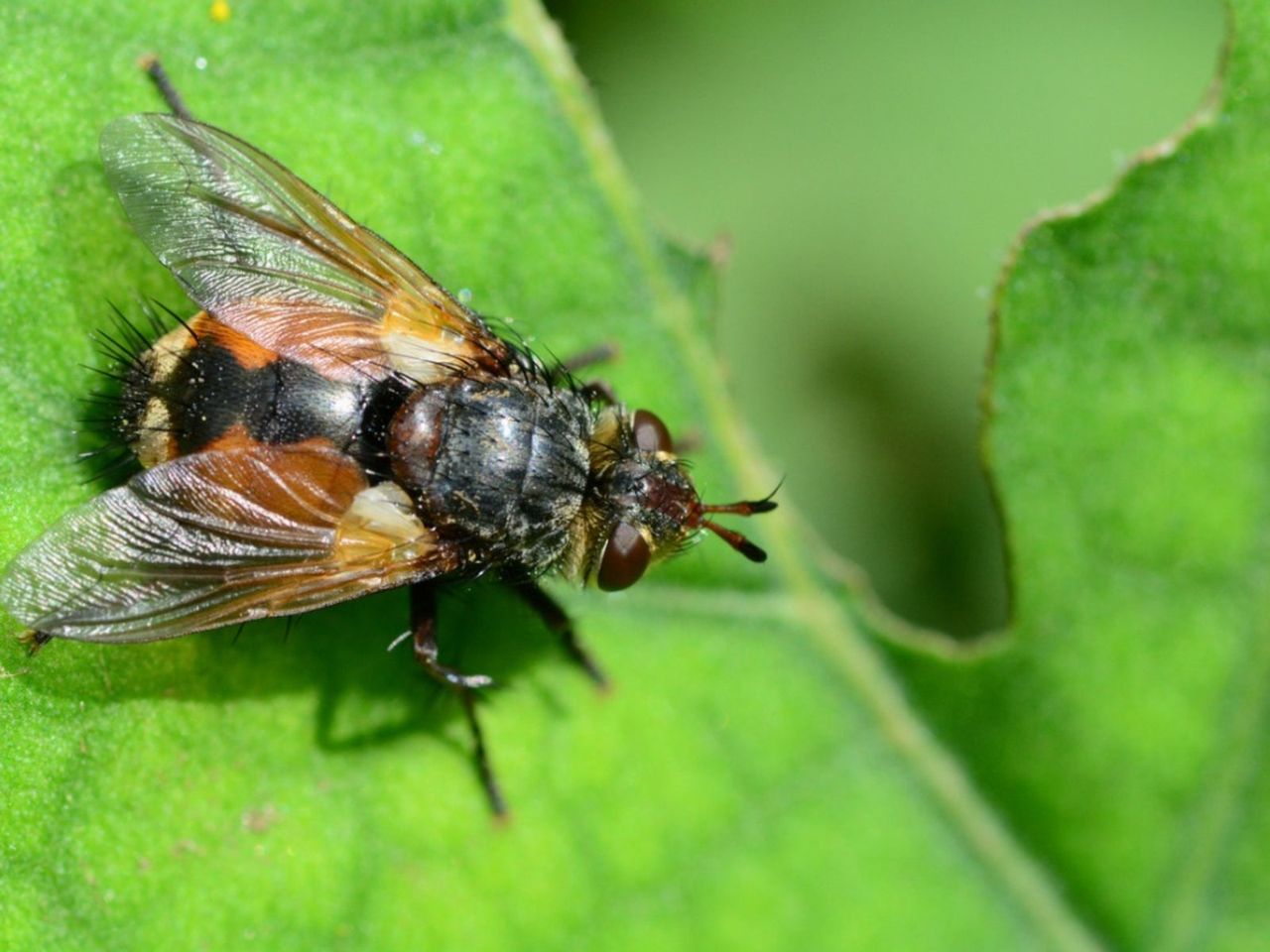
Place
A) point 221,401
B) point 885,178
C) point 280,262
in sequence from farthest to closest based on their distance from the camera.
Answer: point 885,178
point 280,262
point 221,401

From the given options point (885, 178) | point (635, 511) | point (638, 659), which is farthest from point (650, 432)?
point (885, 178)

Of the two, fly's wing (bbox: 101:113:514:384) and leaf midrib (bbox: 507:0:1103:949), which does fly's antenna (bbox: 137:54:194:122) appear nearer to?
fly's wing (bbox: 101:113:514:384)

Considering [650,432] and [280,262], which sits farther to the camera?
[650,432]

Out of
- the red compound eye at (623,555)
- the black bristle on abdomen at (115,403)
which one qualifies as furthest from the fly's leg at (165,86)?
the red compound eye at (623,555)

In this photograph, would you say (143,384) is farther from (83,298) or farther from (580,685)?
(580,685)

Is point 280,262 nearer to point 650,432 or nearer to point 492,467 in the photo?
point 492,467

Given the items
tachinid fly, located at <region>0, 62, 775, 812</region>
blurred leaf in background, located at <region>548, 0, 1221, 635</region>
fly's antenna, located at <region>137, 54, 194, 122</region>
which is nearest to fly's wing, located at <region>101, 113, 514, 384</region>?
tachinid fly, located at <region>0, 62, 775, 812</region>
